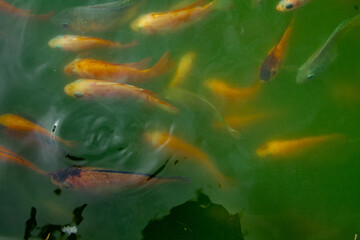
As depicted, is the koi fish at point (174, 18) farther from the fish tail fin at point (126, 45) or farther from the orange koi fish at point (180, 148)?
the orange koi fish at point (180, 148)

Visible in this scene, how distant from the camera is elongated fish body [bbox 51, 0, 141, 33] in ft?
10.7

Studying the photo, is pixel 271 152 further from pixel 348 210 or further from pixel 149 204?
pixel 149 204

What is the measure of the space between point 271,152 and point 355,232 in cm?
87

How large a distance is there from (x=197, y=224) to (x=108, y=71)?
1.60 metres

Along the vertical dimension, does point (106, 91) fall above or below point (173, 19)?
below

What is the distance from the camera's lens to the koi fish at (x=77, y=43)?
3.09 meters

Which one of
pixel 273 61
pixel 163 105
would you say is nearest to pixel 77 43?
pixel 163 105

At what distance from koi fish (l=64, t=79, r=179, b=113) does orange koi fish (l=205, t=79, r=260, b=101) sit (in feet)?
1.65

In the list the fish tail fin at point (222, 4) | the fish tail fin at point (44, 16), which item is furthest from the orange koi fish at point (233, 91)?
the fish tail fin at point (44, 16)

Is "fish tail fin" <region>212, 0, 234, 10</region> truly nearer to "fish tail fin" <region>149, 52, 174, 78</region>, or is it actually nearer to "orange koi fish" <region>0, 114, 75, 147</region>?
"fish tail fin" <region>149, 52, 174, 78</region>

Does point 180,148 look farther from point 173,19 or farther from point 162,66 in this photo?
point 173,19

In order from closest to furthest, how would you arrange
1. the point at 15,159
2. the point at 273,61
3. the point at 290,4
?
1. the point at 15,159
2. the point at 273,61
3. the point at 290,4

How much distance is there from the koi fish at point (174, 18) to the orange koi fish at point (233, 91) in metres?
0.77

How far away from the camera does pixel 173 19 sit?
3.12 m
